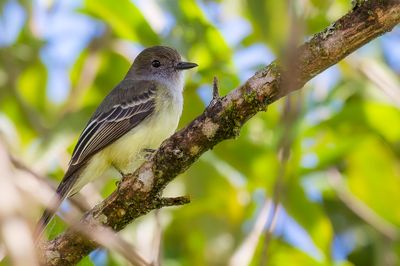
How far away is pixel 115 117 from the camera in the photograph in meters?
5.39

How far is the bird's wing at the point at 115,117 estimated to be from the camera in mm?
5043

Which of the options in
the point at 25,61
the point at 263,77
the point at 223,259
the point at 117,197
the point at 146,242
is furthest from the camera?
the point at 25,61

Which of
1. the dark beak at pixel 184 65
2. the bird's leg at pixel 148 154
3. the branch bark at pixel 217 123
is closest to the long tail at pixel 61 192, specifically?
the branch bark at pixel 217 123

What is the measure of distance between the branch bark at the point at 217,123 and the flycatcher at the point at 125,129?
1015mm

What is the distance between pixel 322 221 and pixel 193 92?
137 cm

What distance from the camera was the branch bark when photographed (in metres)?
3.14

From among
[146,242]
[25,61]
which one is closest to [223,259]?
[146,242]

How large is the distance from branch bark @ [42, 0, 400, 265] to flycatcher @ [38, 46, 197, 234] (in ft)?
3.33

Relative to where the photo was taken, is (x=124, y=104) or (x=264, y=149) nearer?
(x=264, y=149)

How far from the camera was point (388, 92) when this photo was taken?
5406 mm

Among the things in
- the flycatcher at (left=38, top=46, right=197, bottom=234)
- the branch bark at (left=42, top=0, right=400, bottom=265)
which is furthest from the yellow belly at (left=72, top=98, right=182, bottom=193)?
the branch bark at (left=42, top=0, right=400, bottom=265)

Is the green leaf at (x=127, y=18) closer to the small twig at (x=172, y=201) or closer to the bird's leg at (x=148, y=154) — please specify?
the bird's leg at (x=148, y=154)

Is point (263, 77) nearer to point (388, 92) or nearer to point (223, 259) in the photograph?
point (223, 259)

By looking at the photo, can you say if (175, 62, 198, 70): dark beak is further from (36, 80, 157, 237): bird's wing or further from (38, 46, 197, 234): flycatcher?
(36, 80, 157, 237): bird's wing
